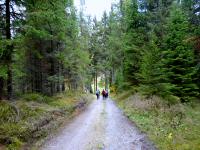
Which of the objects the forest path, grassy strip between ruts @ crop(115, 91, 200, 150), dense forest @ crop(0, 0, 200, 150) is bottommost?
the forest path

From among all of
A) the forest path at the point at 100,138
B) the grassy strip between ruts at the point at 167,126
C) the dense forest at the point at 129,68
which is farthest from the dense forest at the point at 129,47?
the forest path at the point at 100,138

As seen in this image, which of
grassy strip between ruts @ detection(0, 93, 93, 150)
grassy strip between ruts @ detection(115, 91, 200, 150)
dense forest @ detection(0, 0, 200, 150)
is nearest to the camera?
grassy strip between ruts @ detection(115, 91, 200, 150)

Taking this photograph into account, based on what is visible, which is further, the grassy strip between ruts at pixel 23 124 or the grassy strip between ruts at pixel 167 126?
the grassy strip between ruts at pixel 23 124

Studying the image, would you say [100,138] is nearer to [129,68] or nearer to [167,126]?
[167,126]

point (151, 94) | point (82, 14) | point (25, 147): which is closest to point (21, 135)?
point (25, 147)

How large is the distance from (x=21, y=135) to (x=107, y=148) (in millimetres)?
3619

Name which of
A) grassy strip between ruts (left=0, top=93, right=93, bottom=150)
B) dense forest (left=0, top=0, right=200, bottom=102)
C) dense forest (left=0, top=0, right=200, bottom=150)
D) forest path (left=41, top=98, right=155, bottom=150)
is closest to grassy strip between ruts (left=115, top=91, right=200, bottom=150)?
dense forest (left=0, top=0, right=200, bottom=150)

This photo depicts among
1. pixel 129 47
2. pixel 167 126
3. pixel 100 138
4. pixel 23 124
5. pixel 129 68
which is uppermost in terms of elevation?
pixel 129 47

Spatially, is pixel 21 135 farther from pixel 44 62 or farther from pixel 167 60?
pixel 44 62

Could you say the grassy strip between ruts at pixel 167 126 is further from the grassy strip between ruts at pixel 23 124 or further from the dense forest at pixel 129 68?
the grassy strip between ruts at pixel 23 124

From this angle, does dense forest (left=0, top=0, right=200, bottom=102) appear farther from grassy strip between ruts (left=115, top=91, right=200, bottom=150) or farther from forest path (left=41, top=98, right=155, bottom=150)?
forest path (left=41, top=98, right=155, bottom=150)

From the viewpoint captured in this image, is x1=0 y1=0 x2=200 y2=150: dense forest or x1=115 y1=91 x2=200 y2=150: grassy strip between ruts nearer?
x1=115 y1=91 x2=200 y2=150: grassy strip between ruts

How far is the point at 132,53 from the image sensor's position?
112ft

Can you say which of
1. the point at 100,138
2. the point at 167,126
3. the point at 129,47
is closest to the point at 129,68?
the point at 129,47
